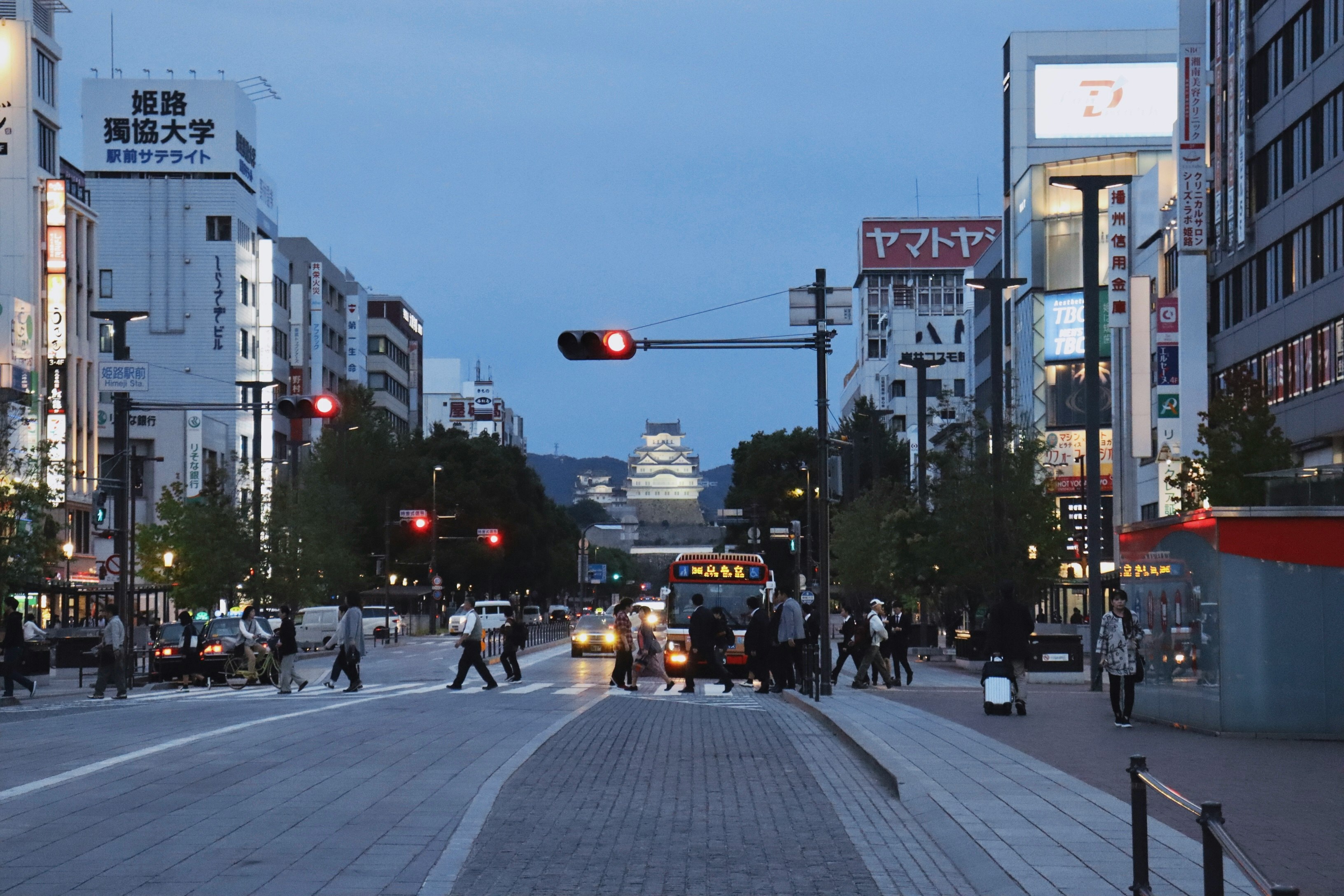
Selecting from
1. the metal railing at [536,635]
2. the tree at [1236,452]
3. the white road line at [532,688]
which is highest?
the tree at [1236,452]

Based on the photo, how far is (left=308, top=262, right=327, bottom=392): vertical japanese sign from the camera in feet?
358

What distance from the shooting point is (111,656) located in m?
32.9

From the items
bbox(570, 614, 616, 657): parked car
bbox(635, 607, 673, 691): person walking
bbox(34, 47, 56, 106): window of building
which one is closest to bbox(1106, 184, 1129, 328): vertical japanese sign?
bbox(570, 614, 616, 657): parked car

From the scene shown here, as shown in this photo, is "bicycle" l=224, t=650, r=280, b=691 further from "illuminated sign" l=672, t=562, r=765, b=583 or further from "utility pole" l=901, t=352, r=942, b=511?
"utility pole" l=901, t=352, r=942, b=511

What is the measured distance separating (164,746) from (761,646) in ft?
55.4

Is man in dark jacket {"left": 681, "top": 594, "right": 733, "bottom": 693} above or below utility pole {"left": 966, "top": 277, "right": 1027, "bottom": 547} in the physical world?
below

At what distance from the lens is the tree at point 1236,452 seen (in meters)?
40.2

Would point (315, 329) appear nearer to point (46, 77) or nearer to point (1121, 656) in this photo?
point (46, 77)

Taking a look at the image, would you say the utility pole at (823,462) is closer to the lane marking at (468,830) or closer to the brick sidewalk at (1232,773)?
the brick sidewalk at (1232,773)

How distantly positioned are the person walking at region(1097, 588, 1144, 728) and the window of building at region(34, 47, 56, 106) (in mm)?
52844

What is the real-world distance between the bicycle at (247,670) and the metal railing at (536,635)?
14.8 meters

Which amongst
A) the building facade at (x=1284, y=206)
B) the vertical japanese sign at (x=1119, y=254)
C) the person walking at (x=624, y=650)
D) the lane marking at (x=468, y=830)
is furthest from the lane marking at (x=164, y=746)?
the vertical japanese sign at (x=1119, y=254)

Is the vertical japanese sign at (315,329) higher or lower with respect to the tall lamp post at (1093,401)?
higher

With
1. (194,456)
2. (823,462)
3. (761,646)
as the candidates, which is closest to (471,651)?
(761,646)
